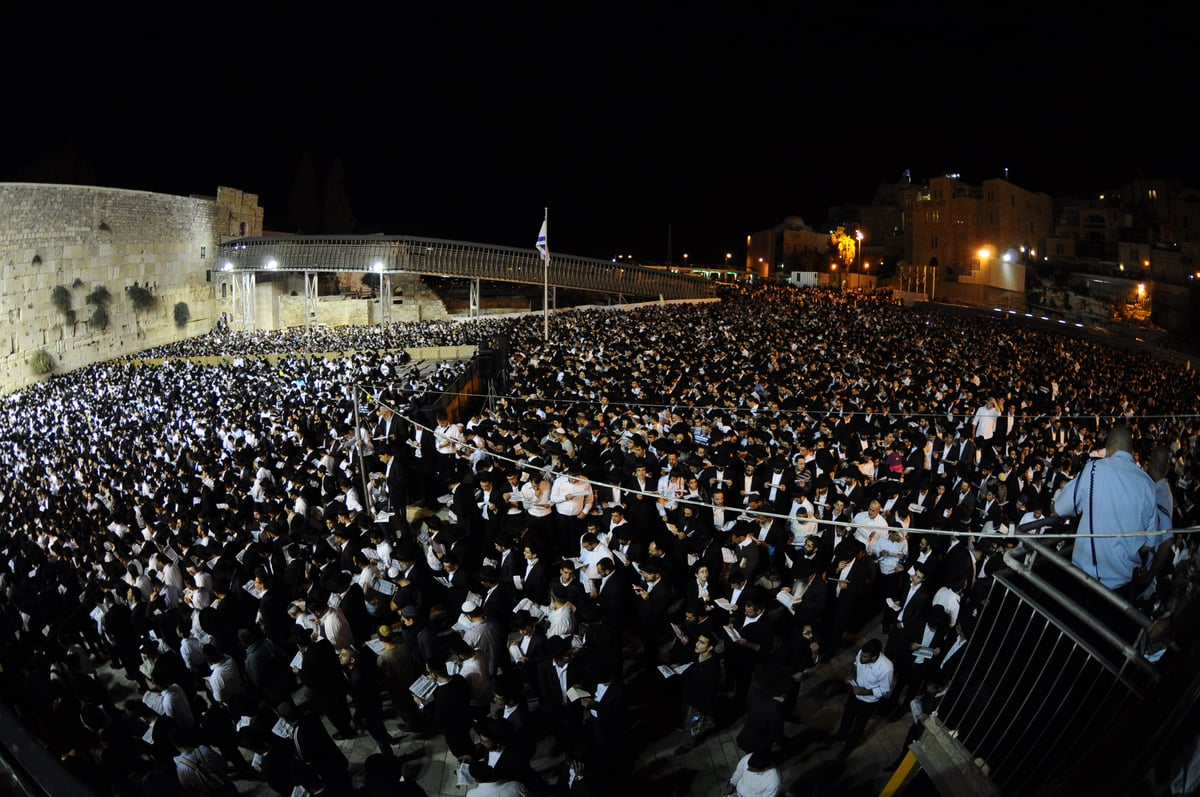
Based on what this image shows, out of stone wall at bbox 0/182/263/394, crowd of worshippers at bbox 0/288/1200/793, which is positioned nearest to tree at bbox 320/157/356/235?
stone wall at bbox 0/182/263/394

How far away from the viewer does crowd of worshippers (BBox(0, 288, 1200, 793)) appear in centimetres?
495

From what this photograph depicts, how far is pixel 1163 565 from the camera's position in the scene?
3586 mm

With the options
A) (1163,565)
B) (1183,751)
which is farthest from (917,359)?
(1183,751)

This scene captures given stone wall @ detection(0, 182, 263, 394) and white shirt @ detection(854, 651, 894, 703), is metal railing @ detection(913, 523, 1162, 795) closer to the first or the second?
white shirt @ detection(854, 651, 894, 703)

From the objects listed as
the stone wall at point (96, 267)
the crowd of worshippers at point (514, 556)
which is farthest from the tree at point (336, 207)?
the crowd of worshippers at point (514, 556)

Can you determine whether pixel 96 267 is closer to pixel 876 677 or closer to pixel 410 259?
pixel 410 259

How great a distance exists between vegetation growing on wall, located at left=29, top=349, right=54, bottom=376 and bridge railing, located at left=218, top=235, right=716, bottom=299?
11.4 metres

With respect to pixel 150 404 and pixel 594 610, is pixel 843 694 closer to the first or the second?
pixel 594 610

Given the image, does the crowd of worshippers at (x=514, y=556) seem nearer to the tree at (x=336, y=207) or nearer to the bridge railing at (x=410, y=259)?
the bridge railing at (x=410, y=259)

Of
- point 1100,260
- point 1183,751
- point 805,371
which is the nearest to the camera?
point 1183,751

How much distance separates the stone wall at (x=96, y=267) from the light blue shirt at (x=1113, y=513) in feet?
105

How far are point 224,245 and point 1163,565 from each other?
43557mm

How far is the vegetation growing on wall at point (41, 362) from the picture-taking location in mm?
28188

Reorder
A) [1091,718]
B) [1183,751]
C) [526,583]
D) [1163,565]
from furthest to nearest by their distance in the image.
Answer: [526,583]
[1163,565]
[1091,718]
[1183,751]
